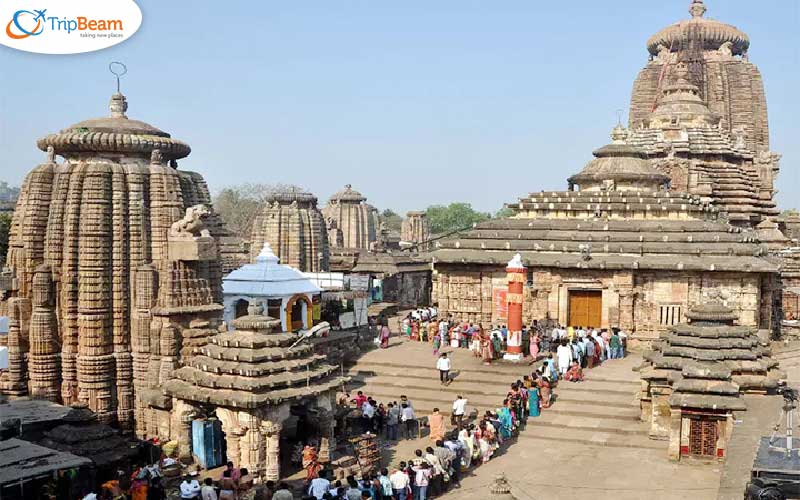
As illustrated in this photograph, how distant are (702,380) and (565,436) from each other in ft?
11.0

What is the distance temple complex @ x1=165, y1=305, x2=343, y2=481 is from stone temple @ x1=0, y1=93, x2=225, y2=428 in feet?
9.24

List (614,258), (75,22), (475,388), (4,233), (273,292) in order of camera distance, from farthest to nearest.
A: (4,233)
(614,258)
(273,292)
(475,388)
(75,22)

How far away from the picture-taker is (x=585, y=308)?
29.0 m

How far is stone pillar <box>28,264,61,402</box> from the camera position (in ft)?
61.5

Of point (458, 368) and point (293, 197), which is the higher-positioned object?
point (293, 197)

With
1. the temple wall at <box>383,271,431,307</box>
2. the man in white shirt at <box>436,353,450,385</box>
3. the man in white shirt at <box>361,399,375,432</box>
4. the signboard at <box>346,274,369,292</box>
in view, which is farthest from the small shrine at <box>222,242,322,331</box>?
the temple wall at <box>383,271,431,307</box>

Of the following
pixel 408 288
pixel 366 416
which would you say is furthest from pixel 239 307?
pixel 408 288

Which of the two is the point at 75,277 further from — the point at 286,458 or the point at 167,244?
the point at 286,458

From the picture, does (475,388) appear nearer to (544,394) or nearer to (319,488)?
(544,394)

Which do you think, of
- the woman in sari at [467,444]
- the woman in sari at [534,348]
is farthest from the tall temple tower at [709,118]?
the woman in sari at [467,444]

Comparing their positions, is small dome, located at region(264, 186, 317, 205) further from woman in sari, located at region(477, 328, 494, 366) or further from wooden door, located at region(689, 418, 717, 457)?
wooden door, located at region(689, 418, 717, 457)

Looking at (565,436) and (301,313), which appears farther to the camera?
(301,313)

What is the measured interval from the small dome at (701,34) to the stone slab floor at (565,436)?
37.7 metres

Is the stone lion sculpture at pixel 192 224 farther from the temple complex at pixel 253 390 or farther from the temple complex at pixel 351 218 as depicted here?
the temple complex at pixel 351 218
